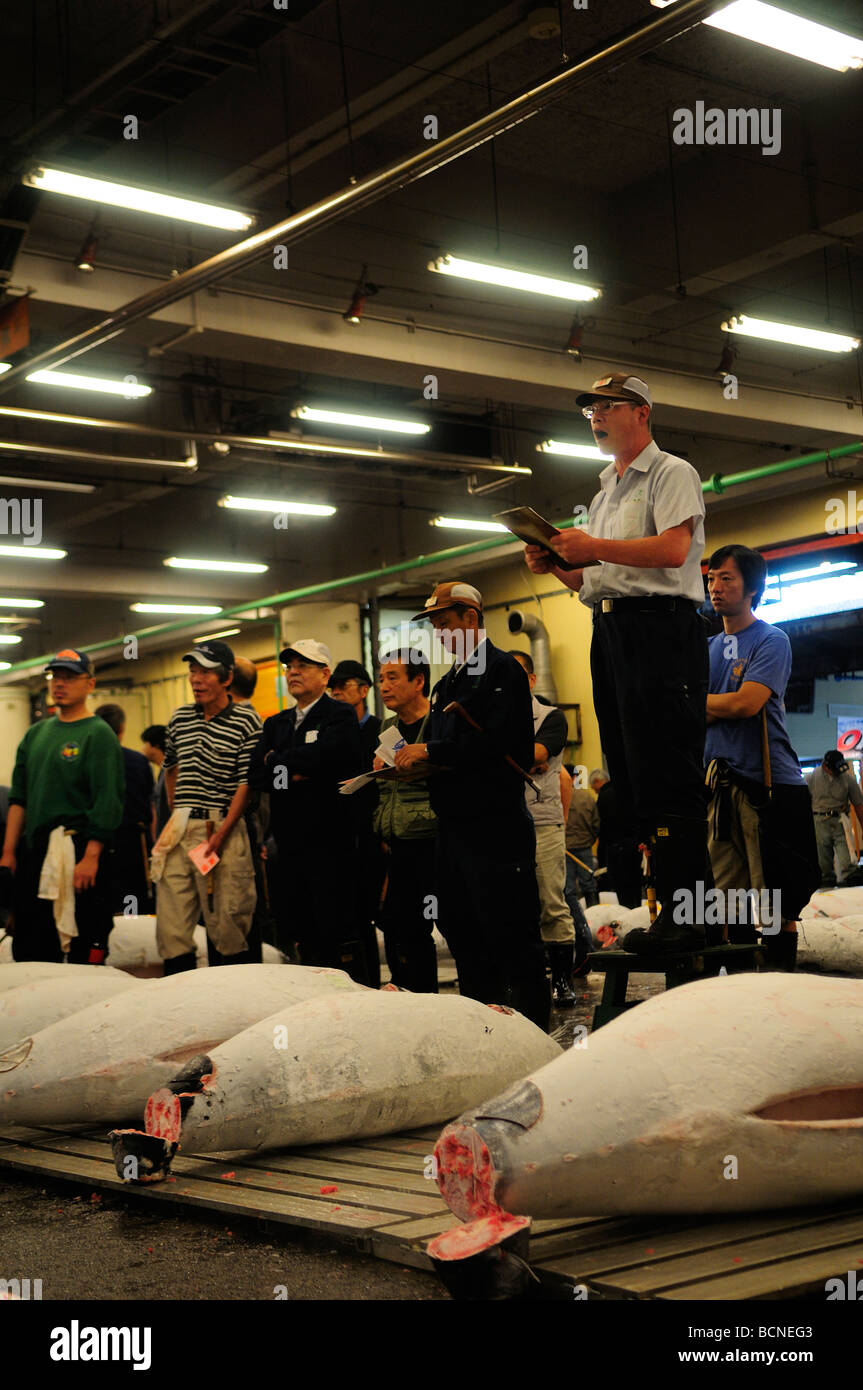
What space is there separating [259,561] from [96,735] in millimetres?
15995

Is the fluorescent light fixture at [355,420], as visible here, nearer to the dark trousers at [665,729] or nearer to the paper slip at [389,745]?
the paper slip at [389,745]

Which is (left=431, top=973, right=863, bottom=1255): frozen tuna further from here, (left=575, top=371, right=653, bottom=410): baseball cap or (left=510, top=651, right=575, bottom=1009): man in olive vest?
(left=510, top=651, right=575, bottom=1009): man in olive vest

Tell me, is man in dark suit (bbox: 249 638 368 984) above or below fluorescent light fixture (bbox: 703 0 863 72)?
below

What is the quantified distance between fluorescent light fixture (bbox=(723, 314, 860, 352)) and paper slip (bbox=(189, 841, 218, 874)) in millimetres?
7684

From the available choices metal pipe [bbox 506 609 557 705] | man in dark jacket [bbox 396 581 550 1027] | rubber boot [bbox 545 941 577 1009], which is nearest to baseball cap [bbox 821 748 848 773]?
metal pipe [bbox 506 609 557 705]

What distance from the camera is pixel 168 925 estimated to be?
6258 mm

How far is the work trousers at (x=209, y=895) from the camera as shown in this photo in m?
6.15

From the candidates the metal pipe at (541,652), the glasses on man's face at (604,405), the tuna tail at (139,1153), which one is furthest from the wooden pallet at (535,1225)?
the metal pipe at (541,652)

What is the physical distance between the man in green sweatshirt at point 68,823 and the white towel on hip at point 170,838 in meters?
0.26

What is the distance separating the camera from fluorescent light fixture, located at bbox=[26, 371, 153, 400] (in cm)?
1209
